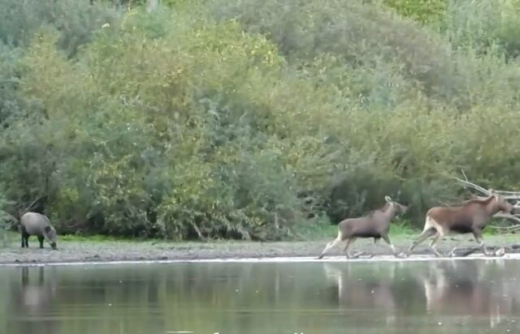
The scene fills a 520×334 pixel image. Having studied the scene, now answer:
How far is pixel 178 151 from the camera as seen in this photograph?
38031mm

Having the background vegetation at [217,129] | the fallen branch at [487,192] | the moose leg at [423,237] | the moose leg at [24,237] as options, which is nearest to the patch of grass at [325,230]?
the background vegetation at [217,129]

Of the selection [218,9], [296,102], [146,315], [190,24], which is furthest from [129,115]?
[146,315]

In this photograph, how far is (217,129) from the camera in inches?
1526

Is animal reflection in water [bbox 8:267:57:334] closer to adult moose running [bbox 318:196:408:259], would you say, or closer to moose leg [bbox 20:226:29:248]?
moose leg [bbox 20:226:29:248]

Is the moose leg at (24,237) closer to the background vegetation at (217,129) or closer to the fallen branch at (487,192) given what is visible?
the background vegetation at (217,129)

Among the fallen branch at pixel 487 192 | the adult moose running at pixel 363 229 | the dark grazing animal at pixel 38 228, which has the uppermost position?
the fallen branch at pixel 487 192

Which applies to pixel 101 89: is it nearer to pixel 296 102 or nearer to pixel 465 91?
pixel 296 102

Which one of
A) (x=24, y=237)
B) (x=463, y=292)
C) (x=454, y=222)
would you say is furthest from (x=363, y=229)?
(x=463, y=292)

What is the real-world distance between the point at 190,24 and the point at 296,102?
628 centimetres

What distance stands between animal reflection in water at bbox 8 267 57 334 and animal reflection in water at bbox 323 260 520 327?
14.8ft

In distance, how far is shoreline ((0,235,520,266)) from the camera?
32.1 m

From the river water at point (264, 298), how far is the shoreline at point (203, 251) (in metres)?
1.24

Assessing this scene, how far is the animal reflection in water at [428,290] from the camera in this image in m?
20.4

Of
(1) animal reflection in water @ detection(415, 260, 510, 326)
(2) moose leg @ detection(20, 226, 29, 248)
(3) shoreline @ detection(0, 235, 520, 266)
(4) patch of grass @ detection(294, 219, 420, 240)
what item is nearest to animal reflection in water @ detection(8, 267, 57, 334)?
(3) shoreline @ detection(0, 235, 520, 266)
